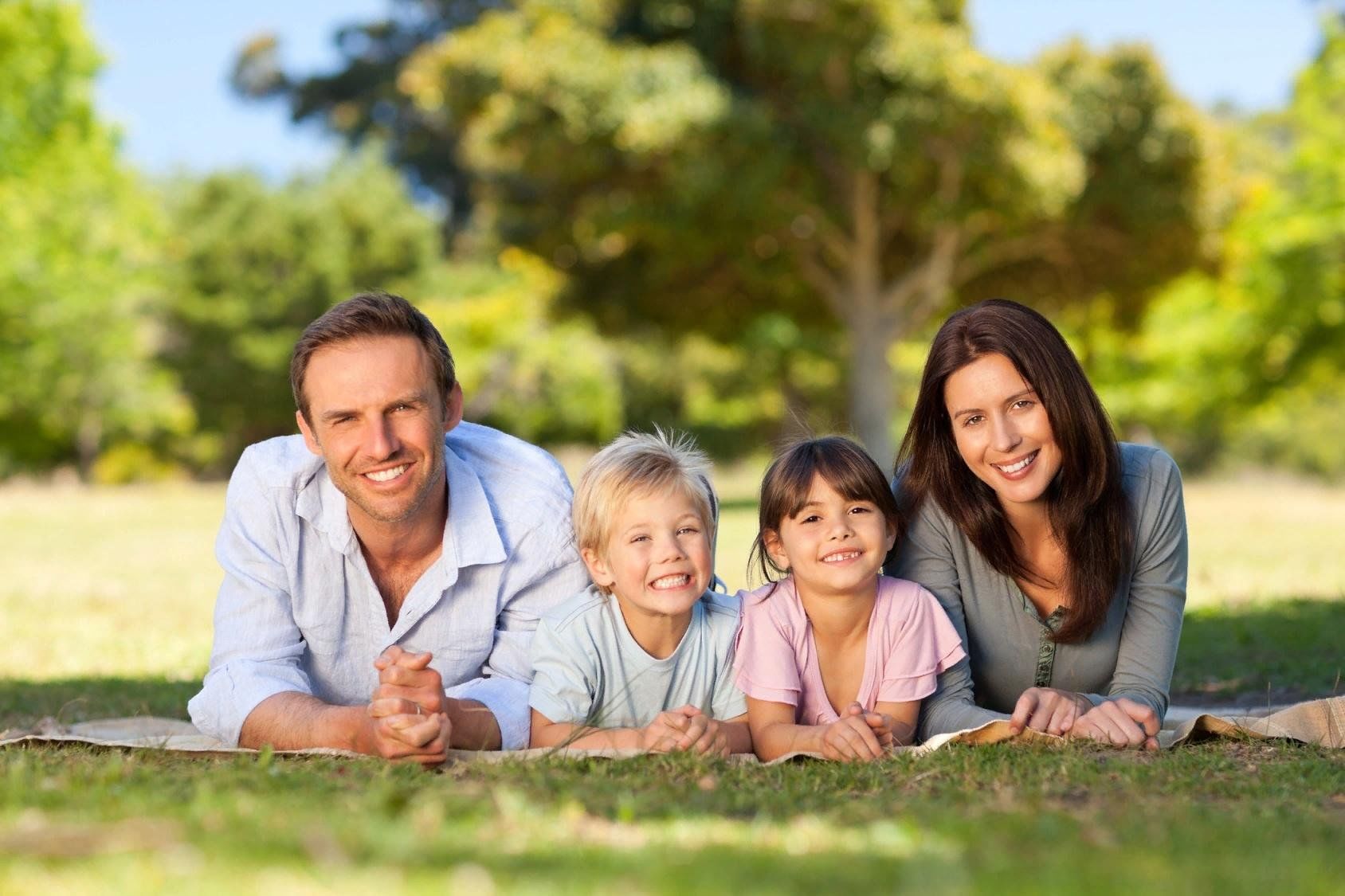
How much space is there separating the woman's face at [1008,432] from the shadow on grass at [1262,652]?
170cm

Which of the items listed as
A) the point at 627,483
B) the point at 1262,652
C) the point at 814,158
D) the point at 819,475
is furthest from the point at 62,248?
the point at 819,475

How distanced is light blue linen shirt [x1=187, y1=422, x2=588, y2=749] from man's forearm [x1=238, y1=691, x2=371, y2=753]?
165 millimetres

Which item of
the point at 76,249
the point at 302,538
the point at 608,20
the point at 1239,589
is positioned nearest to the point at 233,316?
the point at 76,249

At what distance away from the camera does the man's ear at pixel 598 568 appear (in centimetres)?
475

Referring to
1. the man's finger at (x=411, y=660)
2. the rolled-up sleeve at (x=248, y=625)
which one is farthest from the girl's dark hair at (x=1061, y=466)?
the rolled-up sleeve at (x=248, y=625)

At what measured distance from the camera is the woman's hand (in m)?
4.32

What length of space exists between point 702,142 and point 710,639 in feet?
47.5

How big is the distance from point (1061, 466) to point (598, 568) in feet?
5.13

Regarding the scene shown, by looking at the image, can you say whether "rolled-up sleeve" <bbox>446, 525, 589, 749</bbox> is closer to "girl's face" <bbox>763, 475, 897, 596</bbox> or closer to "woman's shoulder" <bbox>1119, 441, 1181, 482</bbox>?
"girl's face" <bbox>763, 475, 897, 596</bbox>

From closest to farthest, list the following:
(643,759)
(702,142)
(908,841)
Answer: (908,841), (643,759), (702,142)

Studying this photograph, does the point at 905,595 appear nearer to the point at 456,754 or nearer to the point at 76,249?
the point at 456,754

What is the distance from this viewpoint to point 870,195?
21078 mm

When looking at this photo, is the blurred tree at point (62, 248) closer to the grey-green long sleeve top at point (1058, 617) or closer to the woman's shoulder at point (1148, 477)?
the grey-green long sleeve top at point (1058, 617)

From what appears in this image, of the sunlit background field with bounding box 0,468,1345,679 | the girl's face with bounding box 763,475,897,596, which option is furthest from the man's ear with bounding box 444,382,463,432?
the sunlit background field with bounding box 0,468,1345,679
